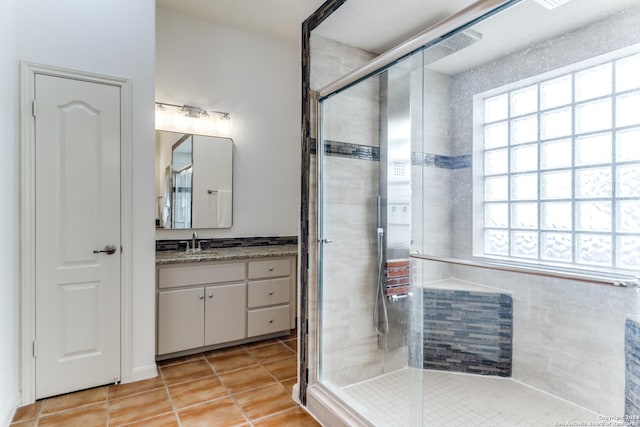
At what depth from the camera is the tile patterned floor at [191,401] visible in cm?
200


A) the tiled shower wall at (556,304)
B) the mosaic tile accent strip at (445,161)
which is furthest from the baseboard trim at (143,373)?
the mosaic tile accent strip at (445,161)

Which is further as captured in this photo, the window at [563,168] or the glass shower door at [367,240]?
the glass shower door at [367,240]

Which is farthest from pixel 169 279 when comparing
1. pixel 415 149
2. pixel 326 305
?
pixel 415 149

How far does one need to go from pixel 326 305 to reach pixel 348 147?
106 centimetres

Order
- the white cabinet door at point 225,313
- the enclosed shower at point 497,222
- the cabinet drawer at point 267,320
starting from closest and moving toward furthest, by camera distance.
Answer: the enclosed shower at point 497,222
the white cabinet door at point 225,313
the cabinet drawer at point 267,320

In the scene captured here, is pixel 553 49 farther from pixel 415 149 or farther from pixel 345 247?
pixel 345 247

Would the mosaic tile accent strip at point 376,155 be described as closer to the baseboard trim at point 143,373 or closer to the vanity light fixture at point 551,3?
the vanity light fixture at point 551,3

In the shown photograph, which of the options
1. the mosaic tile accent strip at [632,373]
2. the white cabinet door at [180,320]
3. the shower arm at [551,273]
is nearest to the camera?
the shower arm at [551,273]

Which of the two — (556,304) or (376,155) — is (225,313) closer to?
(376,155)

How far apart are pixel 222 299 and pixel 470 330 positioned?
1923mm

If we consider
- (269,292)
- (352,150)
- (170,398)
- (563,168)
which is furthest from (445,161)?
(170,398)

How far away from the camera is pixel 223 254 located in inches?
118

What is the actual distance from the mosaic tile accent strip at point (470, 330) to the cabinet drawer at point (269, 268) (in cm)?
156

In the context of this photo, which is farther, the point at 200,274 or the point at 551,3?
the point at 200,274
